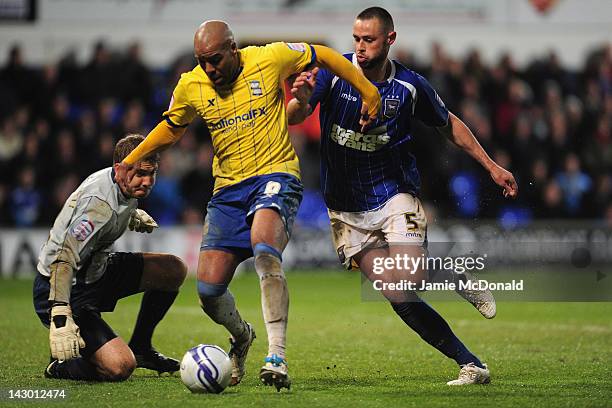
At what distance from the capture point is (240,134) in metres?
6.99

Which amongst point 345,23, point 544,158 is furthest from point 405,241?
point 345,23

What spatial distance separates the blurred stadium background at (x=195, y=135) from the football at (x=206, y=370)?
943 centimetres

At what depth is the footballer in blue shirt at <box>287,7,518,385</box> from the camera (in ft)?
24.3

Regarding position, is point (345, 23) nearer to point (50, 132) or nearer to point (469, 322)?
point (50, 132)

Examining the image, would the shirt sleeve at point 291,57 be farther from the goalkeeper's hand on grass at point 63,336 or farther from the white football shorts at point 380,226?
the goalkeeper's hand on grass at point 63,336

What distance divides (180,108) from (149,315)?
184 cm

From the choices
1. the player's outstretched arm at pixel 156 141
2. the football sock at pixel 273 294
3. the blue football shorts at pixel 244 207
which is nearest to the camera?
the football sock at pixel 273 294

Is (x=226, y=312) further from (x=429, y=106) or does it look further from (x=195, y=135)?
(x=195, y=135)

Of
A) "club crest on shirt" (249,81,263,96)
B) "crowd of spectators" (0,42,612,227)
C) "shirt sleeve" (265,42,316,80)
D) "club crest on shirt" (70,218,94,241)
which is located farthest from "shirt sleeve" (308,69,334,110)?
"crowd of spectators" (0,42,612,227)

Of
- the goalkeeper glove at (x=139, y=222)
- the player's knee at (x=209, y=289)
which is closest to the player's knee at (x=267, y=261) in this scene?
the player's knee at (x=209, y=289)

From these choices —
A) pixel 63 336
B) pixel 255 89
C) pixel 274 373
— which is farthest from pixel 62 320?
pixel 255 89

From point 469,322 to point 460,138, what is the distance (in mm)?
4546

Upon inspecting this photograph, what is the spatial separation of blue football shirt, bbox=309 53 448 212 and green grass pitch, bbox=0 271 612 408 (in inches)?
53.9

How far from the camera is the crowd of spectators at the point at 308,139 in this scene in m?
17.2
